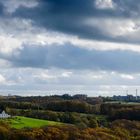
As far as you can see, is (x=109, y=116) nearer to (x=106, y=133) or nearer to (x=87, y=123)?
(x=87, y=123)

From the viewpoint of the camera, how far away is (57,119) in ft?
497

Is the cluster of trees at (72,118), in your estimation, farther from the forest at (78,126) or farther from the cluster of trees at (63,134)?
the cluster of trees at (63,134)

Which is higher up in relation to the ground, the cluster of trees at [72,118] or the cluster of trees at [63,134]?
the cluster of trees at [72,118]

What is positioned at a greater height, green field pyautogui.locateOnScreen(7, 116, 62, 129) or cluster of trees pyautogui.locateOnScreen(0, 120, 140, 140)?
green field pyautogui.locateOnScreen(7, 116, 62, 129)

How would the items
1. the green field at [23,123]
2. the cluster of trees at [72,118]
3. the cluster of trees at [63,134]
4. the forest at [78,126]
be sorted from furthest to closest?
the cluster of trees at [72,118], the green field at [23,123], the forest at [78,126], the cluster of trees at [63,134]

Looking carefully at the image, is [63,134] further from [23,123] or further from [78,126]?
[23,123]

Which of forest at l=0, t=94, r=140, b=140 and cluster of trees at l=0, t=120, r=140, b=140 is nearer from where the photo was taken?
cluster of trees at l=0, t=120, r=140, b=140

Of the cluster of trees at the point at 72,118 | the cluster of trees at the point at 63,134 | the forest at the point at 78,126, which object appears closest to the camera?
the cluster of trees at the point at 63,134

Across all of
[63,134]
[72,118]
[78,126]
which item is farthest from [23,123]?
[63,134]

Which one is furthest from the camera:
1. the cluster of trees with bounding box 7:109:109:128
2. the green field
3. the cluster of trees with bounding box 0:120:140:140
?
the cluster of trees with bounding box 7:109:109:128

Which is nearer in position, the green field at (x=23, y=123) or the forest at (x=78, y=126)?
the forest at (x=78, y=126)

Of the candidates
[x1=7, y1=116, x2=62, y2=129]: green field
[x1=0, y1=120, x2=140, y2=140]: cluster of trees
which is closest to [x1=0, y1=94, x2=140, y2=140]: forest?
[x1=0, y1=120, x2=140, y2=140]: cluster of trees

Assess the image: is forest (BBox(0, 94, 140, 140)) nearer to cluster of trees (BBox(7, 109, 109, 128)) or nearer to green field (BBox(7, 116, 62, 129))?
cluster of trees (BBox(7, 109, 109, 128))

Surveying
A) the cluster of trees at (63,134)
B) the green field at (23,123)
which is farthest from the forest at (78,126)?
the green field at (23,123)
